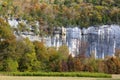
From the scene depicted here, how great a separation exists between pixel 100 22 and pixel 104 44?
5.86 metres

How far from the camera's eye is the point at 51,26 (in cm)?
7400

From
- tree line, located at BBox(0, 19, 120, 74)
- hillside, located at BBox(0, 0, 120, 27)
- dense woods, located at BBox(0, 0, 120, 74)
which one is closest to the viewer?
tree line, located at BBox(0, 19, 120, 74)

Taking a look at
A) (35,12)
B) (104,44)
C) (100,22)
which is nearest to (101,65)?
(104,44)

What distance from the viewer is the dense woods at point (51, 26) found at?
2024 inches

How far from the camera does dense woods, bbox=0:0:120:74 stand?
51.4 meters

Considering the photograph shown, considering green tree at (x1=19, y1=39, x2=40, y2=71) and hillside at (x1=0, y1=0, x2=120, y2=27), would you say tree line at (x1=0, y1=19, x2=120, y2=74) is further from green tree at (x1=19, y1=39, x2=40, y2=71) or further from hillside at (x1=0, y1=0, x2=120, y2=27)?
hillside at (x1=0, y1=0, x2=120, y2=27)

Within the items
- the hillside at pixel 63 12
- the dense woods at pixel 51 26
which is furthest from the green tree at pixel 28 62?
the hillside at pixel 63 12

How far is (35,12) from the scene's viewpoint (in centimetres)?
7888

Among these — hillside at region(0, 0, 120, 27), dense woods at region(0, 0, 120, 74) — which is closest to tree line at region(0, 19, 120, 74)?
dense woods at region(0, 0, 120, 74)

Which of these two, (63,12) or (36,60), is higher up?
(63,12)

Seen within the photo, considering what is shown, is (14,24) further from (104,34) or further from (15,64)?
(15,64)

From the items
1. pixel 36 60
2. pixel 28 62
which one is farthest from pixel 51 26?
pixel 28 62

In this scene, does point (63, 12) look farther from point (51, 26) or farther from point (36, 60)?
point (36, 60)

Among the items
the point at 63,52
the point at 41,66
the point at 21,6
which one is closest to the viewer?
the point at 41,66
